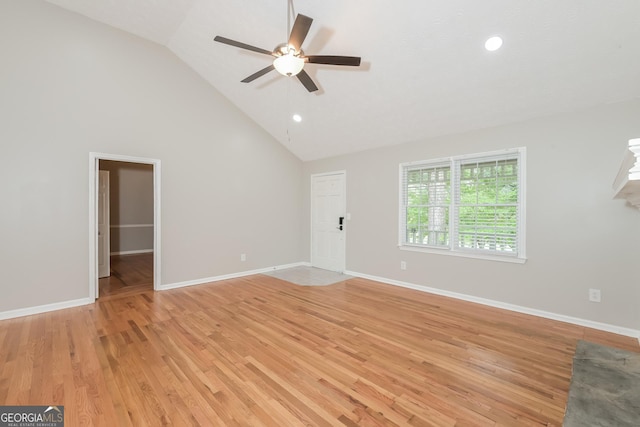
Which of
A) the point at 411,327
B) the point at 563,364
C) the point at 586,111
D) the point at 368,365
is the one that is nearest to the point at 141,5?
the point at 368,365

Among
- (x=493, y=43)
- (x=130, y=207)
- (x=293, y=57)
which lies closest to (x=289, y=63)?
(x=293, y=57)

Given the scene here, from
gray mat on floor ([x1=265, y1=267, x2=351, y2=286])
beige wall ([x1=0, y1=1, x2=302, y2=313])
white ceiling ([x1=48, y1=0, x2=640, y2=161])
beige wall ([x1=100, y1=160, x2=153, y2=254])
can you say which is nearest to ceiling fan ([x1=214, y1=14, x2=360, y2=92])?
white ceiling ([x1=48, y1=0, x2=640, y2=161])

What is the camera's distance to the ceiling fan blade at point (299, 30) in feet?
7.46

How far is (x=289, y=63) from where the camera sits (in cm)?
267

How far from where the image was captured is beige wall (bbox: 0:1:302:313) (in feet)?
11.0

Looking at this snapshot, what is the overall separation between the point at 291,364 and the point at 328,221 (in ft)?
12.7

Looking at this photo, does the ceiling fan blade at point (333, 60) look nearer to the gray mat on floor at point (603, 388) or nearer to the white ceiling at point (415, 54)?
the white ceiling at point (415, 54)

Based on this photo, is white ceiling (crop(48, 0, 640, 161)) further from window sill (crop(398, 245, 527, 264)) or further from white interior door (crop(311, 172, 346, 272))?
window sill (crop(398, 245, 527, 264))

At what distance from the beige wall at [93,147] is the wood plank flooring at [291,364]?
2.87 ft

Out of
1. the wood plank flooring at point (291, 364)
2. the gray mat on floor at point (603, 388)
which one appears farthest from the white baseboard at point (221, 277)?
the gray mat on floor at point (603, 388)

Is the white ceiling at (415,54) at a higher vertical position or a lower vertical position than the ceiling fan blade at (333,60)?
higher

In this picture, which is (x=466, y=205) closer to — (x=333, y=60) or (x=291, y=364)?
(x=333, y=60)

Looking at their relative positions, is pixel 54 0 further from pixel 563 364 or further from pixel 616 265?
pixel 616 265

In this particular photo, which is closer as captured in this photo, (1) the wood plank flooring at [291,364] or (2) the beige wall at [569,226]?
(1) the wood plank flooring at [291,364]
